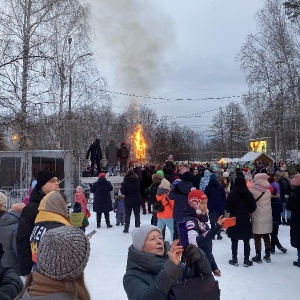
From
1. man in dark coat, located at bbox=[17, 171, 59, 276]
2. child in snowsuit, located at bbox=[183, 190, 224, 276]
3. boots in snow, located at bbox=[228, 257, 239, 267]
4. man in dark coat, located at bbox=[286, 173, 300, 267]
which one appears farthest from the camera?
boots in snow, located at bbox=[228, 257, 239, 267]

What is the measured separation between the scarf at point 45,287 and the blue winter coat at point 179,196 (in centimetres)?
Answer: 608

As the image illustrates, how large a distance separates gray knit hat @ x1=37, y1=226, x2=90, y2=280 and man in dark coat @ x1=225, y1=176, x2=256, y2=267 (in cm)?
568

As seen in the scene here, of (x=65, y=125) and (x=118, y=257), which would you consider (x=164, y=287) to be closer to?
(x=118, y=257)

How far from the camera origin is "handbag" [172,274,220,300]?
2656 millimetres

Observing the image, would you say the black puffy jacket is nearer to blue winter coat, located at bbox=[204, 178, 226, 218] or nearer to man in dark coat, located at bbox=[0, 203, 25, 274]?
man in dark coat, located at bbox=[0, 203, 25, 274]

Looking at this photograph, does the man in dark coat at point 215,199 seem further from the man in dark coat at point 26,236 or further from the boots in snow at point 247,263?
the man in dark coat at point 26,236

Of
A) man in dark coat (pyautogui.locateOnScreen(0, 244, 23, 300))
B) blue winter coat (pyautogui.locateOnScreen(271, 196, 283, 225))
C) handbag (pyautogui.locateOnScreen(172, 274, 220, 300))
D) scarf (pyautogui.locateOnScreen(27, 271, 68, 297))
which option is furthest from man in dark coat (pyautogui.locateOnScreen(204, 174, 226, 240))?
scarf (pyautogui.locateOnScreen(27, 271, 68, 297))

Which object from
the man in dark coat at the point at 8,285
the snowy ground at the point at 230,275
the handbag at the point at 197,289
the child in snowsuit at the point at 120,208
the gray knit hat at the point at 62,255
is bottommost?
the snowy ground at the point at 230,275

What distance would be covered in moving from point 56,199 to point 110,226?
7.99 meters

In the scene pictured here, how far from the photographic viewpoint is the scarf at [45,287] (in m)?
1.88

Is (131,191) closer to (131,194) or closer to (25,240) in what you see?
(131,194)

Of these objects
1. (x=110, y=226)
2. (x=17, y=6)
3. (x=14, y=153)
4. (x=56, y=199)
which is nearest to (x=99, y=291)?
(x=56, y=199)

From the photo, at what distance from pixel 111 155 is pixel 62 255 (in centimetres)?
1735

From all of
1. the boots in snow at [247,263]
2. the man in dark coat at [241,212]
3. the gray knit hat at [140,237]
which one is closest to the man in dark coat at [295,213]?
the man in dark coat at [241,212]
